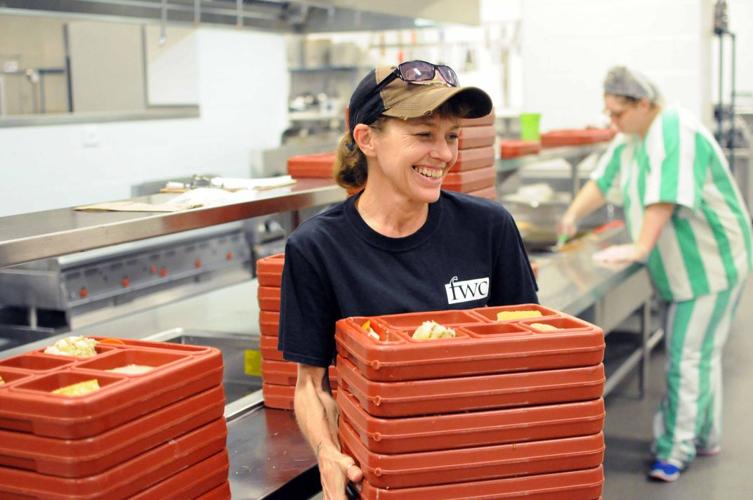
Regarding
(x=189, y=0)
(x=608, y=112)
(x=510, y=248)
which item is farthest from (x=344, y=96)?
(x=510, y=248)

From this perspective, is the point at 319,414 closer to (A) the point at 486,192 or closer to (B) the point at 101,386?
(B) the point at 101,386

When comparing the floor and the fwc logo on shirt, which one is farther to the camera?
the floor

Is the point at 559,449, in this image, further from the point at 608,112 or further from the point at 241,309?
the point at 608,112

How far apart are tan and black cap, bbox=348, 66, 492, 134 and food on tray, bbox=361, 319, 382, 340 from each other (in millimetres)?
417

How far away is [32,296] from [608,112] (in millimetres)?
2912

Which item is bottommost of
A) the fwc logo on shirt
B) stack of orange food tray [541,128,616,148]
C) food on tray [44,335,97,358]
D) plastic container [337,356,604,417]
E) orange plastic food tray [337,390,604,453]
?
orange plastic food tray [337,390,604,453]

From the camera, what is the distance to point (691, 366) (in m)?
4.19

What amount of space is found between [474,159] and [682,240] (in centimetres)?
156

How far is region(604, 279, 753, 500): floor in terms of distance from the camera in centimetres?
411

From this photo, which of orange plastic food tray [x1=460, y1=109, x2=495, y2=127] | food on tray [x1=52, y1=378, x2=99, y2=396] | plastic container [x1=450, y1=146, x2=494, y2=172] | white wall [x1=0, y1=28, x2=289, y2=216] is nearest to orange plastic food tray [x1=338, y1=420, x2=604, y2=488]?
food on tray [x1=52, y1=378, x2=99, y2=396]

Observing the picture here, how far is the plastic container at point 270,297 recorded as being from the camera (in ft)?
7.69

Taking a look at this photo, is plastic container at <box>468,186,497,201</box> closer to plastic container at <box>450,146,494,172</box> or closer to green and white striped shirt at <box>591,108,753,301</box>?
plastic container at <box>450,146,494,172</box>

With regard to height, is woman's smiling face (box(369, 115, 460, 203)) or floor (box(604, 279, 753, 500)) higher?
woman's smiling face (box(369, 115, 460, 203))

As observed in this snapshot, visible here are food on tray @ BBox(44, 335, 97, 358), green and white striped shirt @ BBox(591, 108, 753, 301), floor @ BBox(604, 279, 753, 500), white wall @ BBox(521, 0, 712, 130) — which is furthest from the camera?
white wall @ BBox(521, 0, 712, 130)
